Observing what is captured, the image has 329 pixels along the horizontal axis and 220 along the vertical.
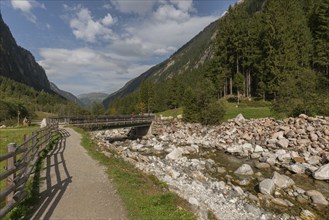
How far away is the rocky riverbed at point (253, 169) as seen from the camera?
472 inches

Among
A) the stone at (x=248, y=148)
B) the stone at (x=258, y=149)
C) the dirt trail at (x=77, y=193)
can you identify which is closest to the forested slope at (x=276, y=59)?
the stone at (x=248, y=148)

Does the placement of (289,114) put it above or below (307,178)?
above

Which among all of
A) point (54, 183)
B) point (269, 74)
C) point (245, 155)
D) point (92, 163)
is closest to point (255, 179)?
point (245, 155)

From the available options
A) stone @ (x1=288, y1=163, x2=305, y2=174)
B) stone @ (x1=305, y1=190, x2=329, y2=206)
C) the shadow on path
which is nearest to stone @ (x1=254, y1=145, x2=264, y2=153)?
stone @ (x1=288, y1=163, x2=305, y2=174)

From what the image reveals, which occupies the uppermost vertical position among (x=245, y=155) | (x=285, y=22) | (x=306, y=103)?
(x=285, y=22)

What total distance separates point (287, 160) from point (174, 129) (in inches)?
1161

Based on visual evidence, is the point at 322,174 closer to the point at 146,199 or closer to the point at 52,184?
the point at 146,199

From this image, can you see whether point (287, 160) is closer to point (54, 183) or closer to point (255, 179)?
point (255, 179)

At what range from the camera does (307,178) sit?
703 inches

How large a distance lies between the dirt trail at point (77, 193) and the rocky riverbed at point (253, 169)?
284cm

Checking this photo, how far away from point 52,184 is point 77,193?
1732 mm

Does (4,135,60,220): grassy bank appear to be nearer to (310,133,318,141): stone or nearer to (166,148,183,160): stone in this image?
(166,148,183,160): stone

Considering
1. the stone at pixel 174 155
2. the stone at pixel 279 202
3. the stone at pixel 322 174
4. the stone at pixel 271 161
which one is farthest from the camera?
the stone at pixel 174 155

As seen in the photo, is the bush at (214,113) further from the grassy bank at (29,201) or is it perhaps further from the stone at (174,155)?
the grassy bank at (29,201)
